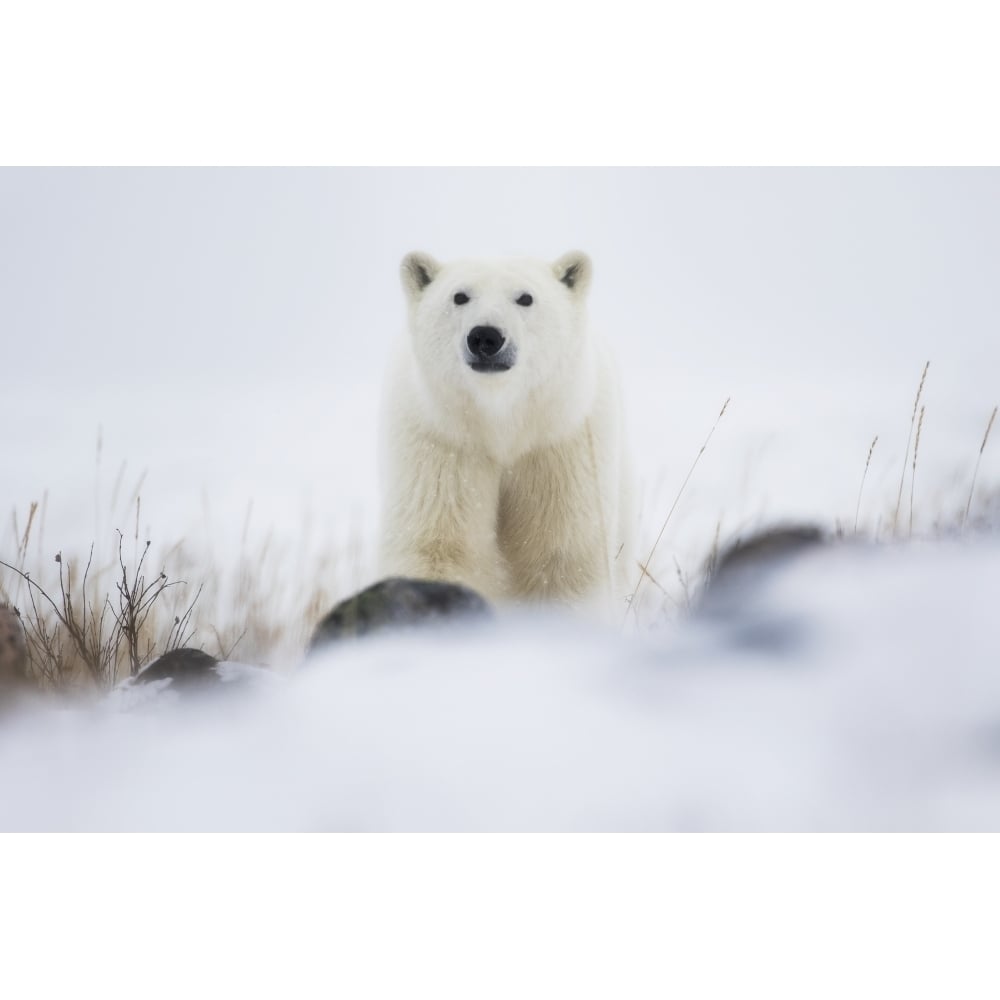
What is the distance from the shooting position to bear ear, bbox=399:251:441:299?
3986 mm

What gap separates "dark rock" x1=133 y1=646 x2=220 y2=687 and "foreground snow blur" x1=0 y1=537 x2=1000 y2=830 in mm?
45

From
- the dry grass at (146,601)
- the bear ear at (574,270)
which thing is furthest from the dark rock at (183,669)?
the bear ear at (574,270)

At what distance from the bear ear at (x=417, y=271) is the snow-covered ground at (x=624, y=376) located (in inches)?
12.8

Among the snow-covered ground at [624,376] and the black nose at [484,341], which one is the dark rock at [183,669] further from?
the black nose at [484,341]

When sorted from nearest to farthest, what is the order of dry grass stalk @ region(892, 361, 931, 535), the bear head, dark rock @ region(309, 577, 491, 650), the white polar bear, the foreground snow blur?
the foreground snow blur < dark rock @ region(309, 577, 491, 650) < the bear head < the white polar bear < dry grass stalk @ region(892, 361, 931, 535)

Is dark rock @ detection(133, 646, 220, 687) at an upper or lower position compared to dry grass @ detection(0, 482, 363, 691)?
lower

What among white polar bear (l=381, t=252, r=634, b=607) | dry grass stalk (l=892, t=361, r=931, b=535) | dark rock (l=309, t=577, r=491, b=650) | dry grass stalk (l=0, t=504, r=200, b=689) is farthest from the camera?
dry grass stalk (l=892, t=361, r=931, b=535)

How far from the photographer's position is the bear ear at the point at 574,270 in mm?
4074

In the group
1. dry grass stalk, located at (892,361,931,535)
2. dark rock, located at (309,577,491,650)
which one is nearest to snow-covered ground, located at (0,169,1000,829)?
dry grass stalk, located at (892,361,931,535)

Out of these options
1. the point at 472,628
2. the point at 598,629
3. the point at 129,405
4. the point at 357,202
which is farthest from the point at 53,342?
the point at 598,629

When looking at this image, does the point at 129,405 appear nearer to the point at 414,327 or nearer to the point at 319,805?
the point at 414,327

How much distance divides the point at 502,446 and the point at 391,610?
3.40 feet

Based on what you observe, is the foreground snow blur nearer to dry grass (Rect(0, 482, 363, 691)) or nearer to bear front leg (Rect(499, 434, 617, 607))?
dry grass (Rect(0, 482, 363, 691))

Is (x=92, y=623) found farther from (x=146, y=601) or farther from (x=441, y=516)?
(x=441, y=516)
